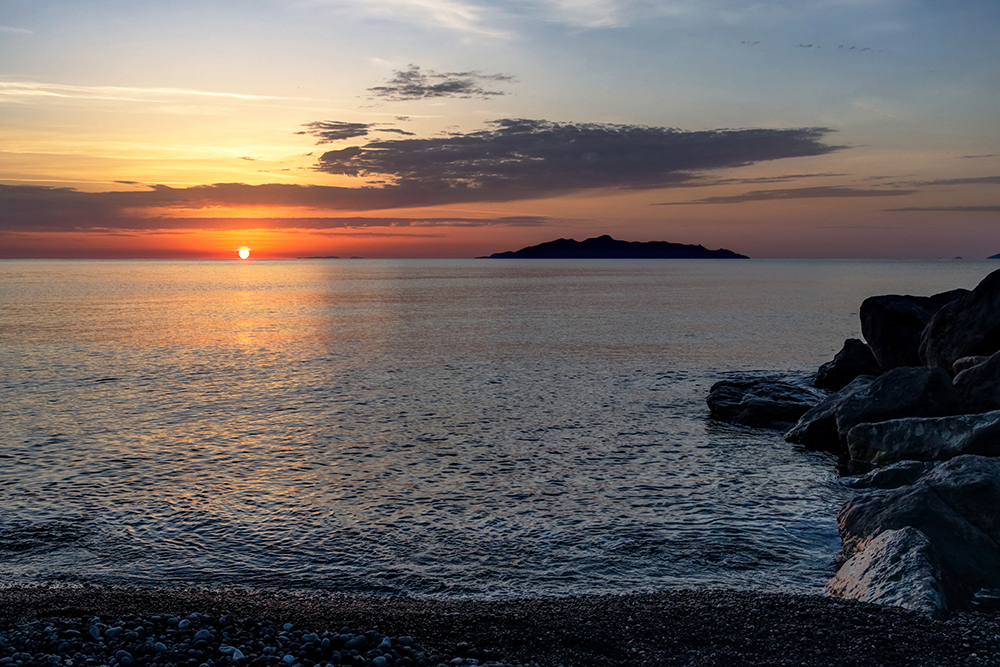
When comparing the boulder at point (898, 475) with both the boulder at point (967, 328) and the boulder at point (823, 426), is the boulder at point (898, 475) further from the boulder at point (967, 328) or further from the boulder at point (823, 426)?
the boulder at point (967, 328)

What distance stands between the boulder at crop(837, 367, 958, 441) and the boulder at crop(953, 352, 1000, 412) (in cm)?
27

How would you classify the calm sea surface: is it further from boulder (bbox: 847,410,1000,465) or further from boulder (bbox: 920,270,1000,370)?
boulder (bbox: 920,270,1000,370)

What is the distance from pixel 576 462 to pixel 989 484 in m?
8.94

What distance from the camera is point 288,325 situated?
5869 cm

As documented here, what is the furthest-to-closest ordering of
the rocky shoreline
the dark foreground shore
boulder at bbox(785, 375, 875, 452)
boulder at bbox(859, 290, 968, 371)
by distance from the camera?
boulder at bbox(859, 290, 968, 371), boulder at bbox(785, 375, 875, 452), the rocky shoreline, the dark foreground shore

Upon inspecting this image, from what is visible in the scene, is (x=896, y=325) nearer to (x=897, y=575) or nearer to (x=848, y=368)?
(x=848, y=368)

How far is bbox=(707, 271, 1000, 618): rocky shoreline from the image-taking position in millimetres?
10469

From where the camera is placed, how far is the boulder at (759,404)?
23062 millimetres

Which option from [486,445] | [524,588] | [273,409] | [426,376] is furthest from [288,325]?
[524,588]

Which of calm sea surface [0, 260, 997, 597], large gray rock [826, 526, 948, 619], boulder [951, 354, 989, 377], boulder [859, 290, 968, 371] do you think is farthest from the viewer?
boulder [859, 290, 968, 371]

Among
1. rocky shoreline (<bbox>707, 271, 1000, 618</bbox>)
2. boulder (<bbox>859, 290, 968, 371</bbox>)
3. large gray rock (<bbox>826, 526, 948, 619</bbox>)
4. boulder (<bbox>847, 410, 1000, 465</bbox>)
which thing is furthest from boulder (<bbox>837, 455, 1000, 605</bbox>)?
boulder (<bbox>859, 290, 968, 371</bbox>)

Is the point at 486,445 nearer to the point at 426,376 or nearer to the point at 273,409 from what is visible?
the point at 273,409

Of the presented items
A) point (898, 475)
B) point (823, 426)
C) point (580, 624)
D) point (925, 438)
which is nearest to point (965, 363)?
point (823, 426)

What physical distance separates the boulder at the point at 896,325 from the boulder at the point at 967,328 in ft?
6.57
